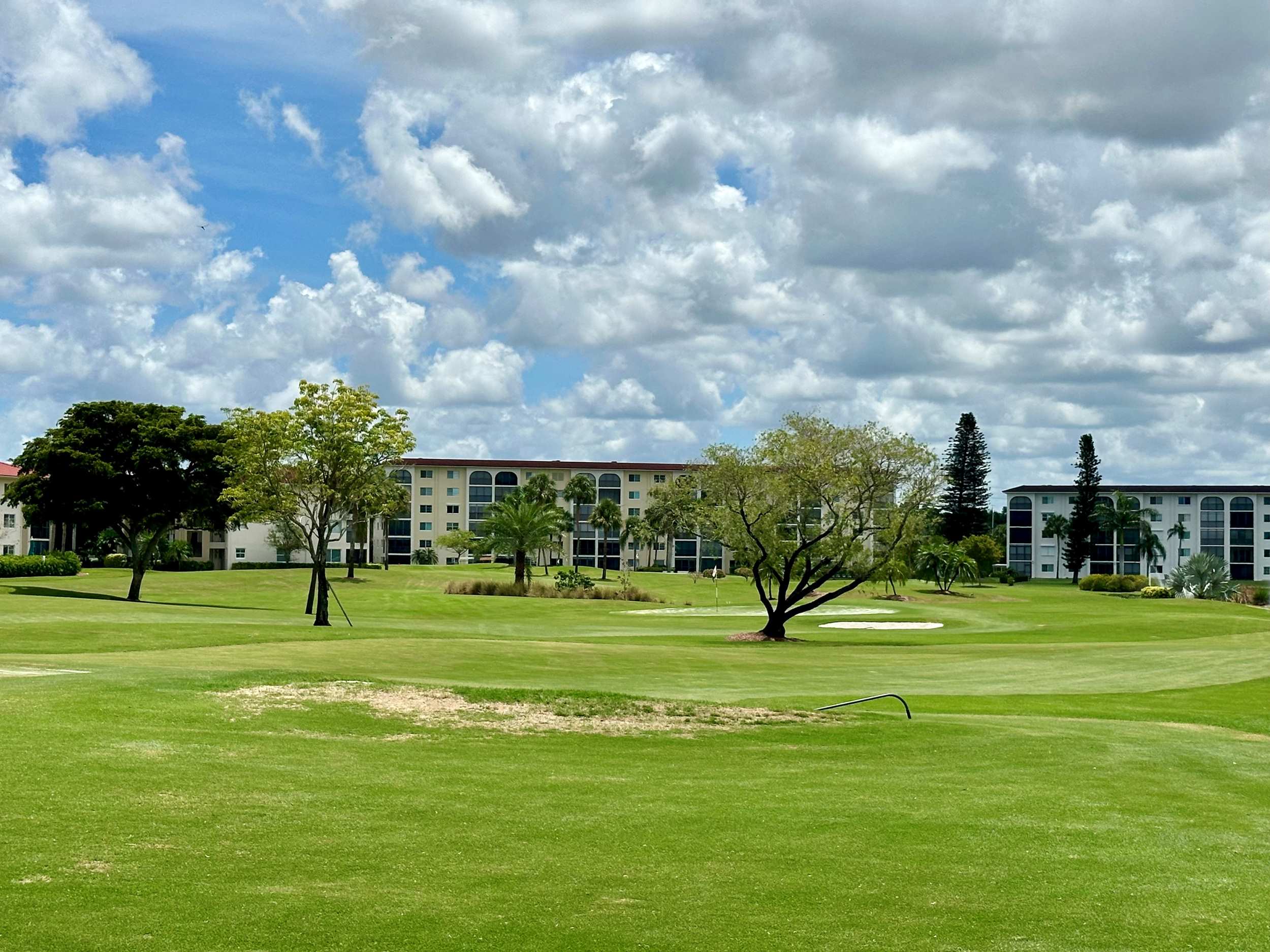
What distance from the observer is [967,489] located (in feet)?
535

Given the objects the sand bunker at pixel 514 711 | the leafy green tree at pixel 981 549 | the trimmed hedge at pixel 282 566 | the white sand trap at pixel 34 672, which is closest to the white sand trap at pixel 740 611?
the trimmed hedge at pixel 282 566

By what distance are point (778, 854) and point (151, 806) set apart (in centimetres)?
684

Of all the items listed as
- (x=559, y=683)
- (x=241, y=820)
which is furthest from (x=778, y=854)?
(x=559, y=683)

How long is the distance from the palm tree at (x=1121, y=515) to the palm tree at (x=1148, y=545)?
1.27 metres

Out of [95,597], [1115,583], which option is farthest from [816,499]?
[1115,583]

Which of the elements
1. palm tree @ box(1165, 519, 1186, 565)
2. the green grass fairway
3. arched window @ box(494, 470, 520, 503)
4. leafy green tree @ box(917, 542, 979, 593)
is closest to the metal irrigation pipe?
the green grass fairway

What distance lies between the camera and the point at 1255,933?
10.9m

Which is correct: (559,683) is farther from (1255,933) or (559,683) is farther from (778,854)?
(1255,933)

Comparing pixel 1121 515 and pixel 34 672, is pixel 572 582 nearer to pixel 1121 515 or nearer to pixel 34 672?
pixel 34 672

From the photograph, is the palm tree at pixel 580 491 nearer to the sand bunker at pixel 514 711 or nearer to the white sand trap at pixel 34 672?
the white sand trap at pixel 34 672

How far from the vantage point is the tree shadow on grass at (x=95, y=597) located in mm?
68312

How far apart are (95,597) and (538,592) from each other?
33932mm

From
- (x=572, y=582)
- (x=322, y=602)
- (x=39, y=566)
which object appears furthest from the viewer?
(x=572, y=582)

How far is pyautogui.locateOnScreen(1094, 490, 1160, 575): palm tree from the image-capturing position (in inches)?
7175
